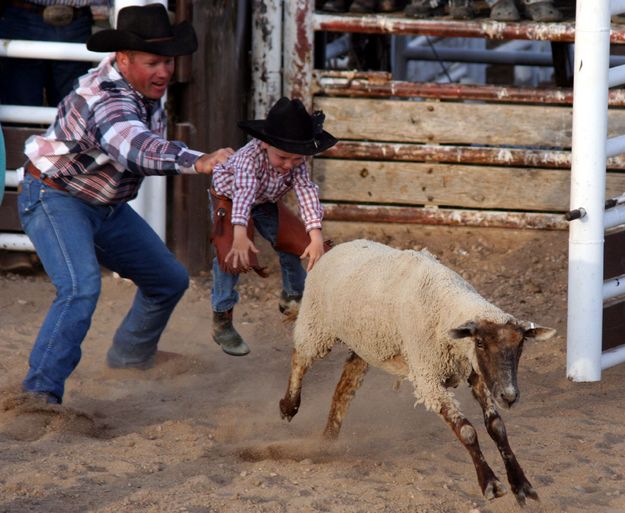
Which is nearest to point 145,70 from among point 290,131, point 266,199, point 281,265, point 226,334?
point 290,131

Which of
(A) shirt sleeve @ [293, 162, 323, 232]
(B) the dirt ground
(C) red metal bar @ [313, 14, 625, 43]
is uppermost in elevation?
(C) red metal bar @ [313, 14, 625, 43]

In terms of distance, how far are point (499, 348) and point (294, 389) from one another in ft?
4.71

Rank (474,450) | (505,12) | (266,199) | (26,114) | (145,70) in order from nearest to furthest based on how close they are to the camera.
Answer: (474,450) → (145,70) → (266,199) → (26,114) → (505,12)

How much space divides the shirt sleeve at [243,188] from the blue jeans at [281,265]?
321 mm

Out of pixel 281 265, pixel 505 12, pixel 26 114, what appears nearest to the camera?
pixel 281 265

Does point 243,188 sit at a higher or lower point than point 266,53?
lower

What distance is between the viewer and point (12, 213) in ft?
24.9

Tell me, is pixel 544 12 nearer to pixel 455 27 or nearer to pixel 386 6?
pixel 455 27

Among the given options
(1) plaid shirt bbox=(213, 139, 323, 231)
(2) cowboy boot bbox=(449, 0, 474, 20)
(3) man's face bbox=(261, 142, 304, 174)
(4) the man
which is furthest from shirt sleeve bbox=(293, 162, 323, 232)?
(2) cowboy boot bbox=(449, 0, 474, 20)

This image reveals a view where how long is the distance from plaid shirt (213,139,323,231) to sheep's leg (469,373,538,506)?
1335 mm

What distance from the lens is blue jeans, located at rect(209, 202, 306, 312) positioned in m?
5.76

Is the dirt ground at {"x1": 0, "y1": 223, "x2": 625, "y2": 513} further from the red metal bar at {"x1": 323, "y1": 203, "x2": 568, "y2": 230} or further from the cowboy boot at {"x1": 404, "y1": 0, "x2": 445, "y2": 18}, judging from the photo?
the cowboy boot at {"x1": 404, "y1": 0, "x2": 445, "y2": 18}

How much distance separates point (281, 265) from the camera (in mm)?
5926

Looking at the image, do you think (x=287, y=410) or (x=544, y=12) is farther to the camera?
(x=544, y=12)
